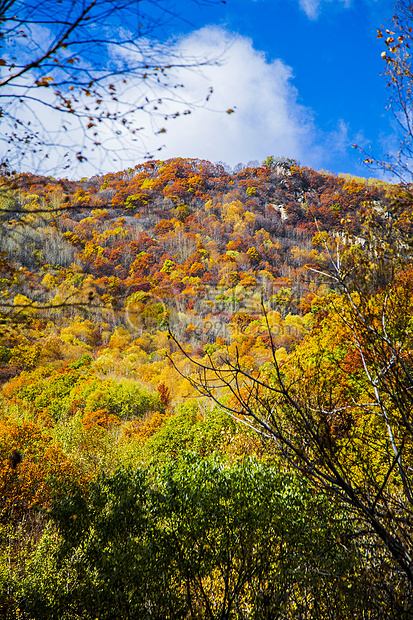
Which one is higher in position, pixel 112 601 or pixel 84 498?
pixel 84 498

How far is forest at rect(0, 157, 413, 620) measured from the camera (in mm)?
2268

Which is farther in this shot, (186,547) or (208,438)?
(208,438)

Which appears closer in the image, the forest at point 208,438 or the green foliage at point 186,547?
the forest at point 208,438

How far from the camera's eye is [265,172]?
220 feet

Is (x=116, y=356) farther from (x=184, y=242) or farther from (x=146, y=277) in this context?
(x=184, y=242)

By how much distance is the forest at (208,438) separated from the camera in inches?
89.3

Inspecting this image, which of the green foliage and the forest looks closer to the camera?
the forest

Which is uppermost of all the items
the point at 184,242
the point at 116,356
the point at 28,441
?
the point at 184,242

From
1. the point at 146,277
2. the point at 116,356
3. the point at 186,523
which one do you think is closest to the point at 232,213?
the point at 146,277

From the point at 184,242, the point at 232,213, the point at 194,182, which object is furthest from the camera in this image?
the point at 194,182

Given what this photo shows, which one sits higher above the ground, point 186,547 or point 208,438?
point 208,438

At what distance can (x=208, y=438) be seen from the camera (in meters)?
12.5

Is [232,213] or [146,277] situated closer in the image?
[146,277]

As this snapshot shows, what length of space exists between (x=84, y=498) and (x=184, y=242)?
156 ft
